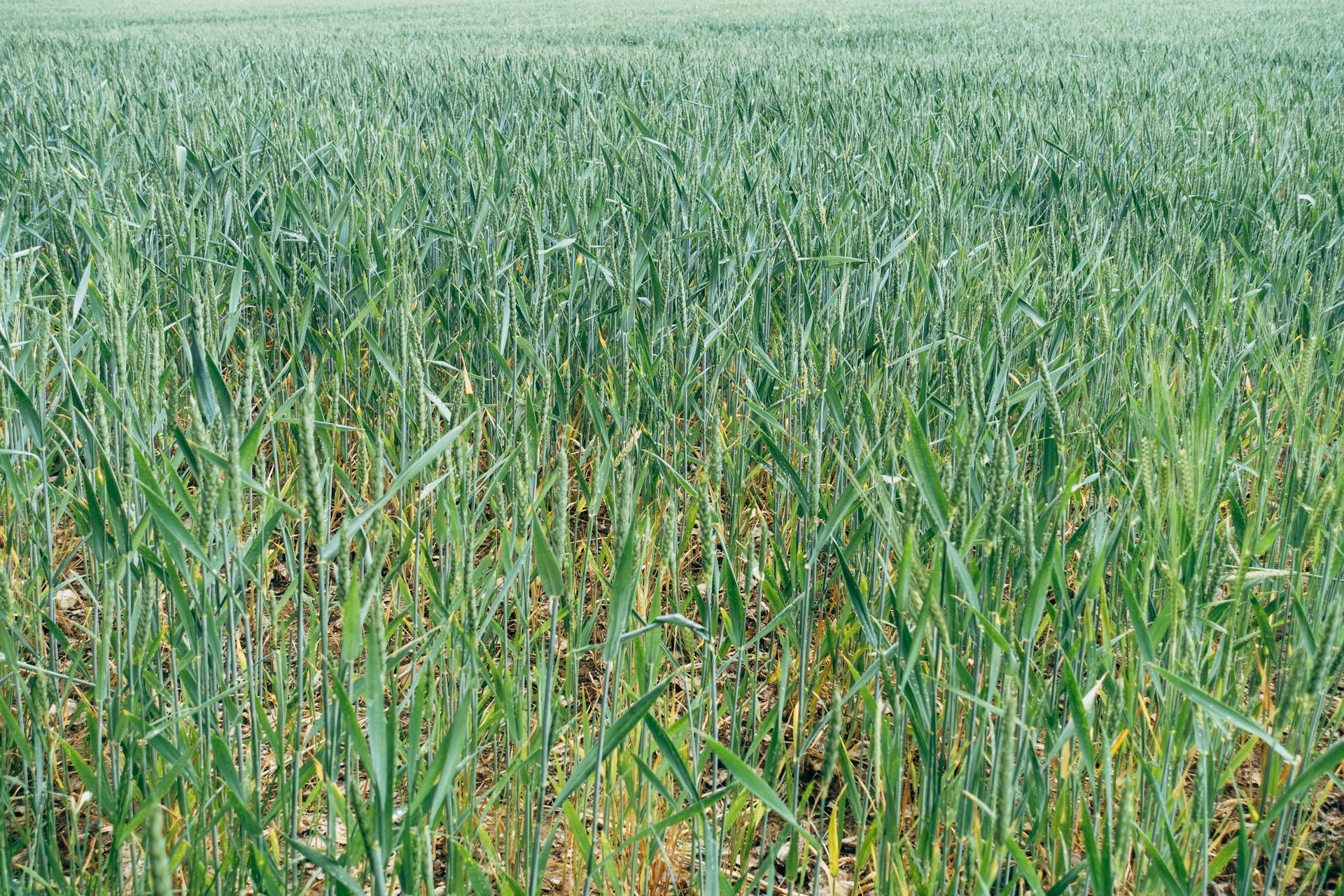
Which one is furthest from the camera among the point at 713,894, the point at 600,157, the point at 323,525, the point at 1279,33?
the point at 1279,33

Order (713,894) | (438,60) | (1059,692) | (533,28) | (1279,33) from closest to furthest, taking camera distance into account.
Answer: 1. (713,894)
2. (1059,692)
3. (438,60)
4. (1279,33)
5. (533,28)

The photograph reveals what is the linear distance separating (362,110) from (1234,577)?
3.69 m

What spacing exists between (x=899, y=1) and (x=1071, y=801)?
18914mm

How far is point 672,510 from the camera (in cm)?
88

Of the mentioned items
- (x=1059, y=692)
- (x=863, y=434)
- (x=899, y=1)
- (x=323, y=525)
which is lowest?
(x=1059, y=692)

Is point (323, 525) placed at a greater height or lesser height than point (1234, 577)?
greater

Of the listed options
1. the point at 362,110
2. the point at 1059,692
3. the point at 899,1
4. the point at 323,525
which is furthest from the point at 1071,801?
the point at 899,1

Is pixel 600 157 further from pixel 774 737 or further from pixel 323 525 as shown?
pixel 323 525

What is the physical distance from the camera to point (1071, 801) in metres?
1.00

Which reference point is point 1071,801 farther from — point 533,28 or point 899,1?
point 899,1

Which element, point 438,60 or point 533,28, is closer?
point 438,60

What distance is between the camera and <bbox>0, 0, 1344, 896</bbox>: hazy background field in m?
0.82

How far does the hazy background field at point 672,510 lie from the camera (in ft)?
2.68

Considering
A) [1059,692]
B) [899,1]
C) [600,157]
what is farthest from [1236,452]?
[899,1]
